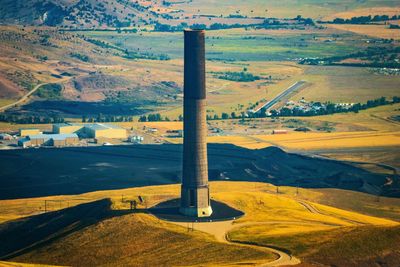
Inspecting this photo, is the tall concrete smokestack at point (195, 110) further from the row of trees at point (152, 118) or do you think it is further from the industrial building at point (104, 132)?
the row of trees at point (152, 118)

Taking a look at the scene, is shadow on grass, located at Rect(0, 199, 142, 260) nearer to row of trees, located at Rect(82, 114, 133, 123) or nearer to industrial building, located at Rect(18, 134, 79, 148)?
industrial building, located at Rect(18, 134, 79, 148)

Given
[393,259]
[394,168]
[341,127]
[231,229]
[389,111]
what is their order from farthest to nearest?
1. [389,111]
2. [341,127]
3. [394,168]
4. [231,229]
5. [393,259]

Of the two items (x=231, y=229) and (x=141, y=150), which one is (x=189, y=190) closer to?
(x=231, y=229)

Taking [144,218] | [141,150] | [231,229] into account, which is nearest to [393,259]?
[231,229]

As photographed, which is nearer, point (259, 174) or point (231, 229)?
point (231, 229)

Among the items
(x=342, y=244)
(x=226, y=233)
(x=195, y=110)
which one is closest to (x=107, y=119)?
(x=195, y=110)

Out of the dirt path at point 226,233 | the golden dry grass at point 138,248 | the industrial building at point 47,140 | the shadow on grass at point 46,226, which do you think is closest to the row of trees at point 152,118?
the industrial building at point 47,140

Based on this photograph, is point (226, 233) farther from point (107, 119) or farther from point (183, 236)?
point (107, 119)

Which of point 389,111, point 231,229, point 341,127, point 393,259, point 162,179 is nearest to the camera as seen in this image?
point 393,259
